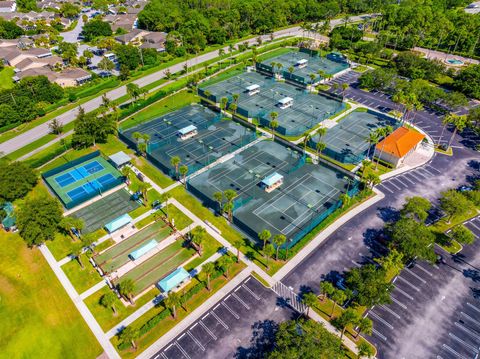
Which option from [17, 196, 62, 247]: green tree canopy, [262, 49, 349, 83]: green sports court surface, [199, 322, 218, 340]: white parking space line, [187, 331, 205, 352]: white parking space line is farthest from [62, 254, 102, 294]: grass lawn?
[262, 49, 349, 83]: green sports court surface

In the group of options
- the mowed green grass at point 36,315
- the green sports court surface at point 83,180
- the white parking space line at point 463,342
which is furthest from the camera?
the green sports court surface at point 83,180

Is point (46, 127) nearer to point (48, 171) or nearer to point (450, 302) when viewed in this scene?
point (48, 171)

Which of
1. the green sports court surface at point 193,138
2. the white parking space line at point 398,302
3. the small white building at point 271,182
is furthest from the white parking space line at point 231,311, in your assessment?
the green sports court surface at point 193,138

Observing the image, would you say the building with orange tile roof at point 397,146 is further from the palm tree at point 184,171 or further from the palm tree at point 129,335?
the palm tree at point 129,335

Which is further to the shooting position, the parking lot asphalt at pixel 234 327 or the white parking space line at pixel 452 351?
the parking lot asphalt at pixel 234 327

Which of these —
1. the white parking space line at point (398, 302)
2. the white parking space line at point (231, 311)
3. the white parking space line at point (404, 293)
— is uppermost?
the white parking space line at point (404, 293)

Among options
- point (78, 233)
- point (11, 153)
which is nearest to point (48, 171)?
point (11, 153)

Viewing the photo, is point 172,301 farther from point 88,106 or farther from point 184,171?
point 88,106
